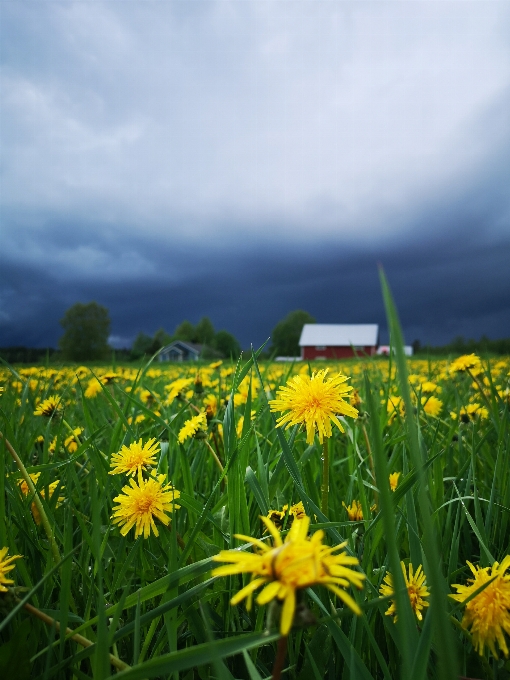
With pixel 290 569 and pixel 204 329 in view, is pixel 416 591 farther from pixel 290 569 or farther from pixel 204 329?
pixel 204 329

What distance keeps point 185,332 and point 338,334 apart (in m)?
26.0

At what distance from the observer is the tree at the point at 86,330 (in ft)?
170

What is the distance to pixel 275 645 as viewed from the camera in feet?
2.38

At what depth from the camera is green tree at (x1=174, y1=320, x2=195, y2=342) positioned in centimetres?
6228

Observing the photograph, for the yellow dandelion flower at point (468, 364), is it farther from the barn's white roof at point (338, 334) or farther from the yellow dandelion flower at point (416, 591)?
the barn's white roof at point (338, 334)

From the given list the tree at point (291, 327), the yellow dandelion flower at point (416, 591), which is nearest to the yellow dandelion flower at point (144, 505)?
the yellow dandelion flower at point (416, 591)

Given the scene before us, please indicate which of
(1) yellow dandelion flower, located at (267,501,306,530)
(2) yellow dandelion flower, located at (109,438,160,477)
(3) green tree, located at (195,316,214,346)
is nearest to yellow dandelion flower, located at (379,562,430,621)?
(1) yellow dandelion flower, located at (267,501,306,530)

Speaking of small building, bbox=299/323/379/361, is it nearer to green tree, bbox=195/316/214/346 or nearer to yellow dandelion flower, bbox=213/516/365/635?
green tree, bbox=195/316/214/346

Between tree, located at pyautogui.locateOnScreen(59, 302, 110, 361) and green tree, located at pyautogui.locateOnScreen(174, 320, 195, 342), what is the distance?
10.4 metres

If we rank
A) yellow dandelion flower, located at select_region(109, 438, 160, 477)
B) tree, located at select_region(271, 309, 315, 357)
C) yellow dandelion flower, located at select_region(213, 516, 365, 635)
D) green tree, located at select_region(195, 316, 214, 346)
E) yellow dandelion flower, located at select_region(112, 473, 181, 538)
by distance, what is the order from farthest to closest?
green tree, located at select_region(195, 316, 214, 346) < tree, located at select_region(271, 309, 315, 357) < yellow dandelion flower, located at select_region(109, 438, 160, 477) < yellow dandelion flower, located at select_region(112, 473, 181, 538) < yellow dandelion flower, located at select_region(213, 516, 365, 635)

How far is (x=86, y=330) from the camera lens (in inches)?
2115

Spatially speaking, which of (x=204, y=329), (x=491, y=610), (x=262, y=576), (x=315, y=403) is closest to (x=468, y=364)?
(x=315, y=403)

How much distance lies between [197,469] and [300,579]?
3.18 ft

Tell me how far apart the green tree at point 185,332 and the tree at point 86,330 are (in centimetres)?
1038
